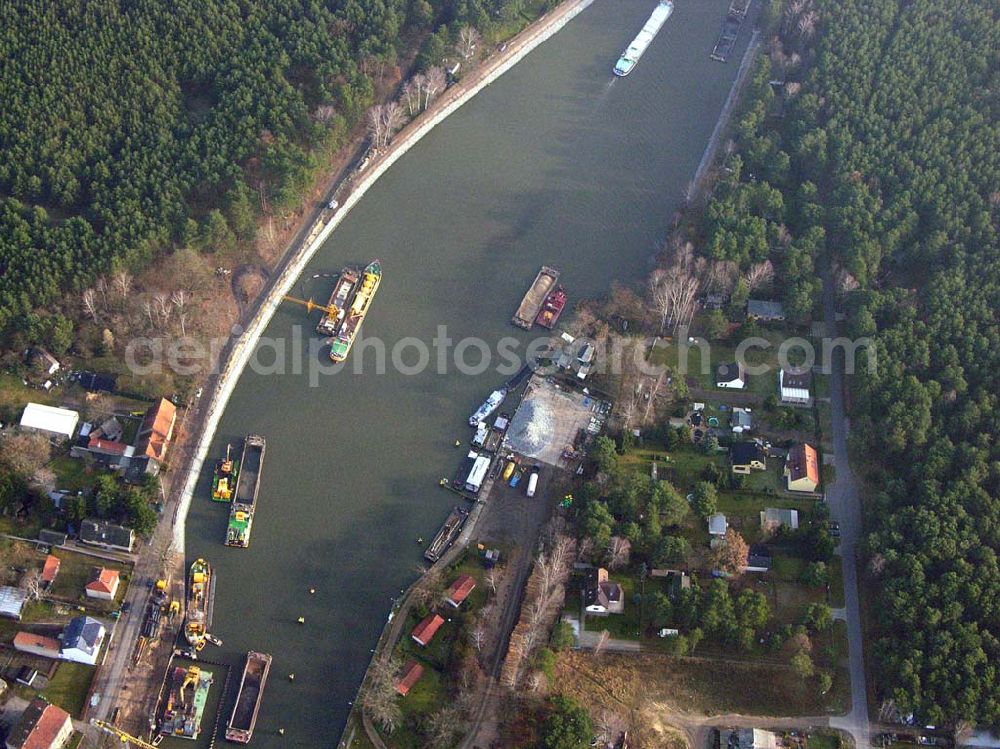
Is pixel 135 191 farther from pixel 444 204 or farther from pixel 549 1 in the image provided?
pixel 549 1

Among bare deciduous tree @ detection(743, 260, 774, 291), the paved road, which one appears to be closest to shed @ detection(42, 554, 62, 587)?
the paved road

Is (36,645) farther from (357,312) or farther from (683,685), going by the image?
(683,685)

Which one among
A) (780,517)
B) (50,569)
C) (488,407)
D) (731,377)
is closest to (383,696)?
(488,407)

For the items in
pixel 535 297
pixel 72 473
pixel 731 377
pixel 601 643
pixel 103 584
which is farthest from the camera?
pixel 535 297

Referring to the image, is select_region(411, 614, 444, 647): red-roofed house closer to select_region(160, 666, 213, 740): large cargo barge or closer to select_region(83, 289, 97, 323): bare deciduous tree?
select_region(160, 666, 213, 740): large cargo barge

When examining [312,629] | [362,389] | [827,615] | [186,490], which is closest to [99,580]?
[186,490]

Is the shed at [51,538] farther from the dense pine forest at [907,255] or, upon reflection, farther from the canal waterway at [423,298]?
the dense pine forest at [907,255]
